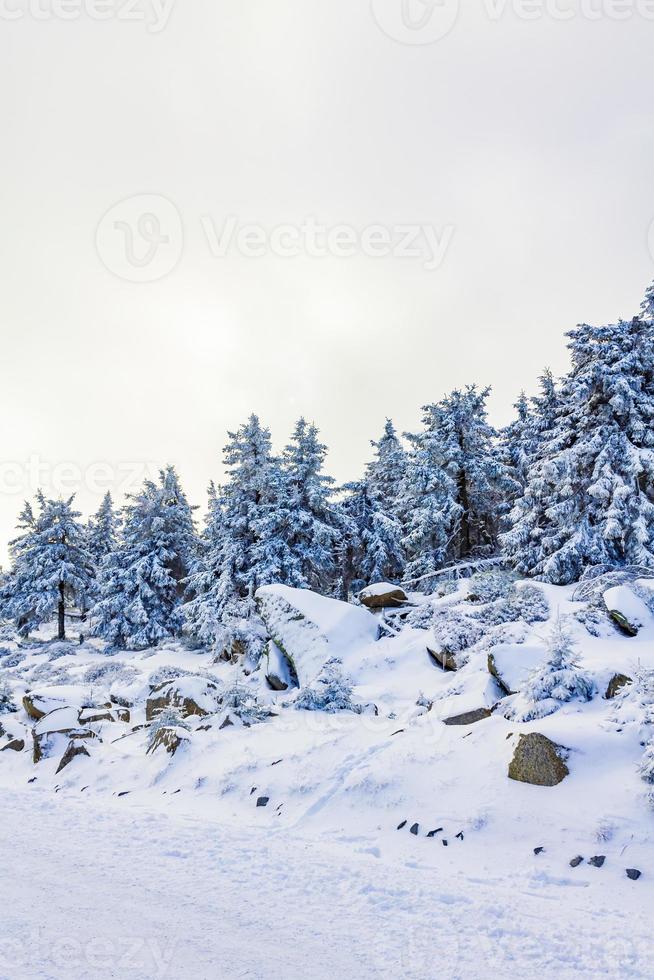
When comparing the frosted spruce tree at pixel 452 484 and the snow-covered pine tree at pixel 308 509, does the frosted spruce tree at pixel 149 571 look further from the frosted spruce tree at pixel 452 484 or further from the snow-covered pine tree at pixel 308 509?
the frosted spruce tree at pixel 452 484

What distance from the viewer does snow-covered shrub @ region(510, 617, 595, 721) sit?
24.7ft

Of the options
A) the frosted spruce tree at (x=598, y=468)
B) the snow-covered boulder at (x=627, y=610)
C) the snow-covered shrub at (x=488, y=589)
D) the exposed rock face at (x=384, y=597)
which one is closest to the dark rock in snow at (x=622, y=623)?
the snow-covered boulder at (x=627, y=610)

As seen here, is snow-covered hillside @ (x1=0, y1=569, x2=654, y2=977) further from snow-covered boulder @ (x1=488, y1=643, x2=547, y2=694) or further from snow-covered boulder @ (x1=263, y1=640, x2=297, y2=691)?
snow-covered boulder @ (x1=263, y1=640, x2=297, y2=691)

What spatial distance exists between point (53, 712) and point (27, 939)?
30.0ft

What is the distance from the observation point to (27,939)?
3.86 meters

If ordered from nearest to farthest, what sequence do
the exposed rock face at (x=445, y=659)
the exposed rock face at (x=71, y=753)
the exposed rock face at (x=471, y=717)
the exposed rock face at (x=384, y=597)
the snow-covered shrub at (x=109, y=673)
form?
the exposed rock face at (x=471, y=717) → the exposed rock face at (x=71, y=753) → the exposed rock face at (x=445, y=659) → the snow-covered shrub at (x=109, y=673) → the exposed rock face at (x=384, y=597)

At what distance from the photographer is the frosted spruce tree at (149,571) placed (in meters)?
28.0

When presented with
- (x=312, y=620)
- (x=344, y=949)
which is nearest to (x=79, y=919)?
(x=344, y=949)

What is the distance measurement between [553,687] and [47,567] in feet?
113

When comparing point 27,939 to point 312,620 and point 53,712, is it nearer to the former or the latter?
point 53,712

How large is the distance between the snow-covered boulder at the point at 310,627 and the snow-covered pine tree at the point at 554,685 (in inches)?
269

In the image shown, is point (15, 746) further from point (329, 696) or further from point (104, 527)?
point (104, 527)

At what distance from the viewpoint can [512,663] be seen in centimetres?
941

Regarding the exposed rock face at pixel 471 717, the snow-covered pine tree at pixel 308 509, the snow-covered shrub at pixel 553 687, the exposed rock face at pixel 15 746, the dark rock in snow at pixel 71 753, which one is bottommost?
the exposed rock face at pixel 15 746
